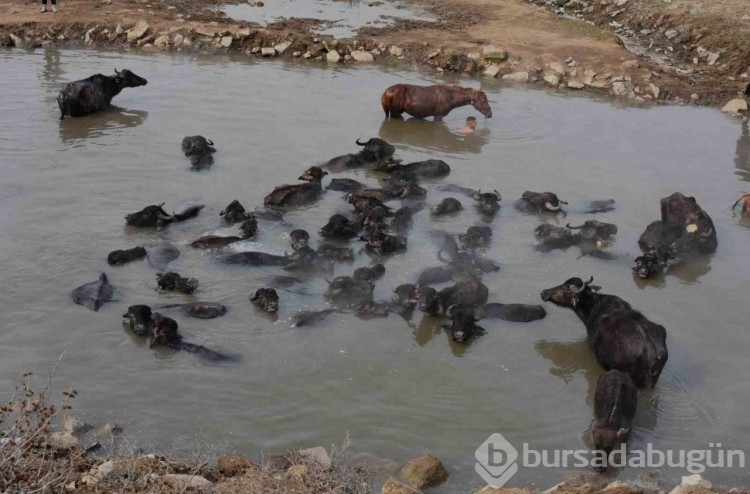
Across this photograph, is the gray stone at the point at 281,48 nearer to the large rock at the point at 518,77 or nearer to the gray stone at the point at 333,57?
the gray stone at the point at 333,57

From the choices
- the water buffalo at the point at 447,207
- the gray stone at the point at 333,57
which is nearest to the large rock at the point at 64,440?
the water buffalo at the point at 447,207

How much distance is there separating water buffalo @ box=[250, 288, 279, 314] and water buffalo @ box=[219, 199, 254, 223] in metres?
2.18

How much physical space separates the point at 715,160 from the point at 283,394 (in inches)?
391

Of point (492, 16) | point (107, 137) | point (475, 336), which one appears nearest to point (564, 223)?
point (475, 336)

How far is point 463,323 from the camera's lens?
8258 millimetres

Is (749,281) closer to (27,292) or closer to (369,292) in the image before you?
(369,292)

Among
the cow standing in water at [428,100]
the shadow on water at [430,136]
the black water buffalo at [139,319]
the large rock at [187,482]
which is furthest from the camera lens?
the cow standing in water at [428,100]

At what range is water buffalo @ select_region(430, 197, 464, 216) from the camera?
37.5 feet

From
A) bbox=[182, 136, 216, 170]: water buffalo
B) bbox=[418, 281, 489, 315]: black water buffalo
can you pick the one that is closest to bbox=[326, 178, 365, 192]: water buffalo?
bbox=[182, 136, 216, 170]: water buffalo

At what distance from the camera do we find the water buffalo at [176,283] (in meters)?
8.99

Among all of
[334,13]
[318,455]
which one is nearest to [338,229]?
[318,455]

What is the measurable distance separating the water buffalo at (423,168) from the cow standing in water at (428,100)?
121 inches

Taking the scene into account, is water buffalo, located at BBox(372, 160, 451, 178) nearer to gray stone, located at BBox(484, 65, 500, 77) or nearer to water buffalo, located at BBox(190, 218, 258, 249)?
water buffalo, located at BBox(190, 218, 258, 249)

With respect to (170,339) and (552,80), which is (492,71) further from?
(170,339)
